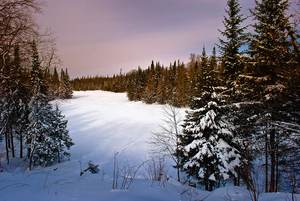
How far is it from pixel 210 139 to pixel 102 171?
359 inches

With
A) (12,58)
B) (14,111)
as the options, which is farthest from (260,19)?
(14,111)

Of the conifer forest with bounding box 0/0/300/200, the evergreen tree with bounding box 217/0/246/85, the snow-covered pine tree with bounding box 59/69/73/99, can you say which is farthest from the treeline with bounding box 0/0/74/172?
the snow-covered pine tree with bounding box 59/69/73/99

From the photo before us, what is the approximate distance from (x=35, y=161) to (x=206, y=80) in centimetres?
1452

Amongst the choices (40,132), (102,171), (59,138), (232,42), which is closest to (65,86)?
(59,138)

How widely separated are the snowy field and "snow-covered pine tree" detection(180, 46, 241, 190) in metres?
2.37

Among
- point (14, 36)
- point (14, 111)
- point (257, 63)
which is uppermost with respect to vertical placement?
point (14, 36)

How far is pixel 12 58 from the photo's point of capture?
7.24 m

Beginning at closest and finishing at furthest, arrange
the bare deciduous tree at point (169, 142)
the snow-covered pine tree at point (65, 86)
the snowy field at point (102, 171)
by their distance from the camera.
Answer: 1. the snowy field at point (102, 171)
2. the bare deciduous tree at point (169, 142)
3. the snow-covered pine tree at point (65, 86)

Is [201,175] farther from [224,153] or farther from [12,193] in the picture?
[12,193]

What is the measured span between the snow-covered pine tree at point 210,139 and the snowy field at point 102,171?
2.37 meters

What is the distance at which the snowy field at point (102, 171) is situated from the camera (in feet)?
10.5

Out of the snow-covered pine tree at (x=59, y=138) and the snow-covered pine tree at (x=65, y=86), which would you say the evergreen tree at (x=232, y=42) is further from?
the snow-covered pine tree at (x=65, y=86)

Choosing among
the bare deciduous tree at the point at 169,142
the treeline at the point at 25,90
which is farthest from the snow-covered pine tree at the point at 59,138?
the bare deciduous tree at the point at 169,142

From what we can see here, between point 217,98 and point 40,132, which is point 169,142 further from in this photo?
point 40,132
